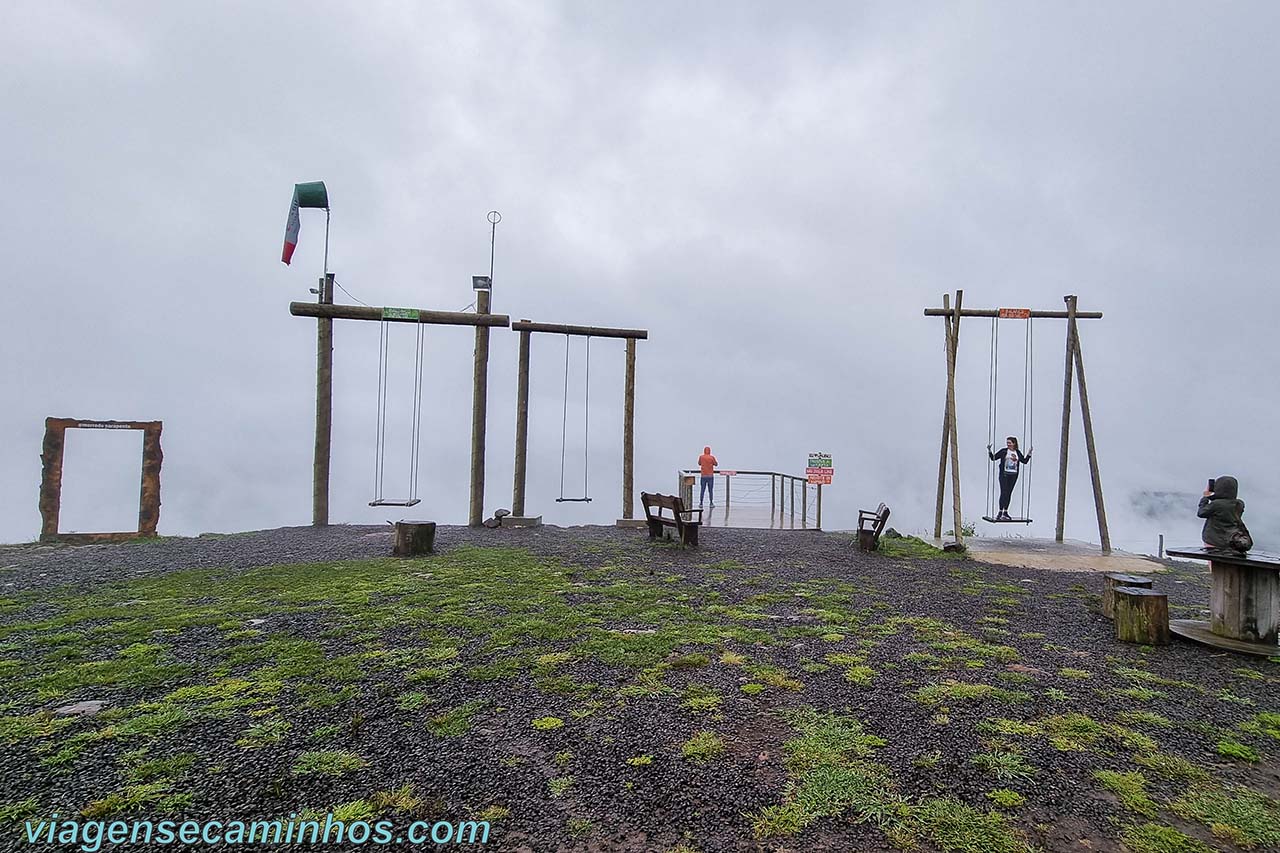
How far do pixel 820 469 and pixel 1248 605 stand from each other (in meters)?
9.09

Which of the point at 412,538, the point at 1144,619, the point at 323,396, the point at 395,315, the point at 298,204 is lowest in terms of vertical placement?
the point at 412,538

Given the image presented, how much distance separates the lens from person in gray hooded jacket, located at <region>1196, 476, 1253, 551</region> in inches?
204

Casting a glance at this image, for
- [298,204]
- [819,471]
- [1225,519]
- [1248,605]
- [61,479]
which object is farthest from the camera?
[819,471]

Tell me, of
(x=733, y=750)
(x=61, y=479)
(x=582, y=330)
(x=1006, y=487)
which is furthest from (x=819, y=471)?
(x=61, y=479)

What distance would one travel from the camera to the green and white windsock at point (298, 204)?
11.5 meters

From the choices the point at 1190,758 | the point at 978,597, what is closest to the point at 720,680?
the point at 1190,758

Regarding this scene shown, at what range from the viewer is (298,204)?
11656 mm

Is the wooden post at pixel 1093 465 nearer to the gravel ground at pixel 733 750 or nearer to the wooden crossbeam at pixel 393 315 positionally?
the gravel ground at pixel 733 750

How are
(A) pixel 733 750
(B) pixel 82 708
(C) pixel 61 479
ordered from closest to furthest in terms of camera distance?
(A) pixel 733 750
(B) pixel 82 708
(C) pixel 61 479

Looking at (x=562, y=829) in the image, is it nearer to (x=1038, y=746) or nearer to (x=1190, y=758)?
(x=1038, y=746)

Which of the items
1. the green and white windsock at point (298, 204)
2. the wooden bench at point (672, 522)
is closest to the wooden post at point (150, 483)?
the green and white windsock at point (298, 204)

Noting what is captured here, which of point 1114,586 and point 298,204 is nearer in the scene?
point 1114,586

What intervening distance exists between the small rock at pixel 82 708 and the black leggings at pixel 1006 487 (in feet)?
41.9

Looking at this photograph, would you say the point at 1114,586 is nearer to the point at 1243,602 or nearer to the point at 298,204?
the point at 1243,602
